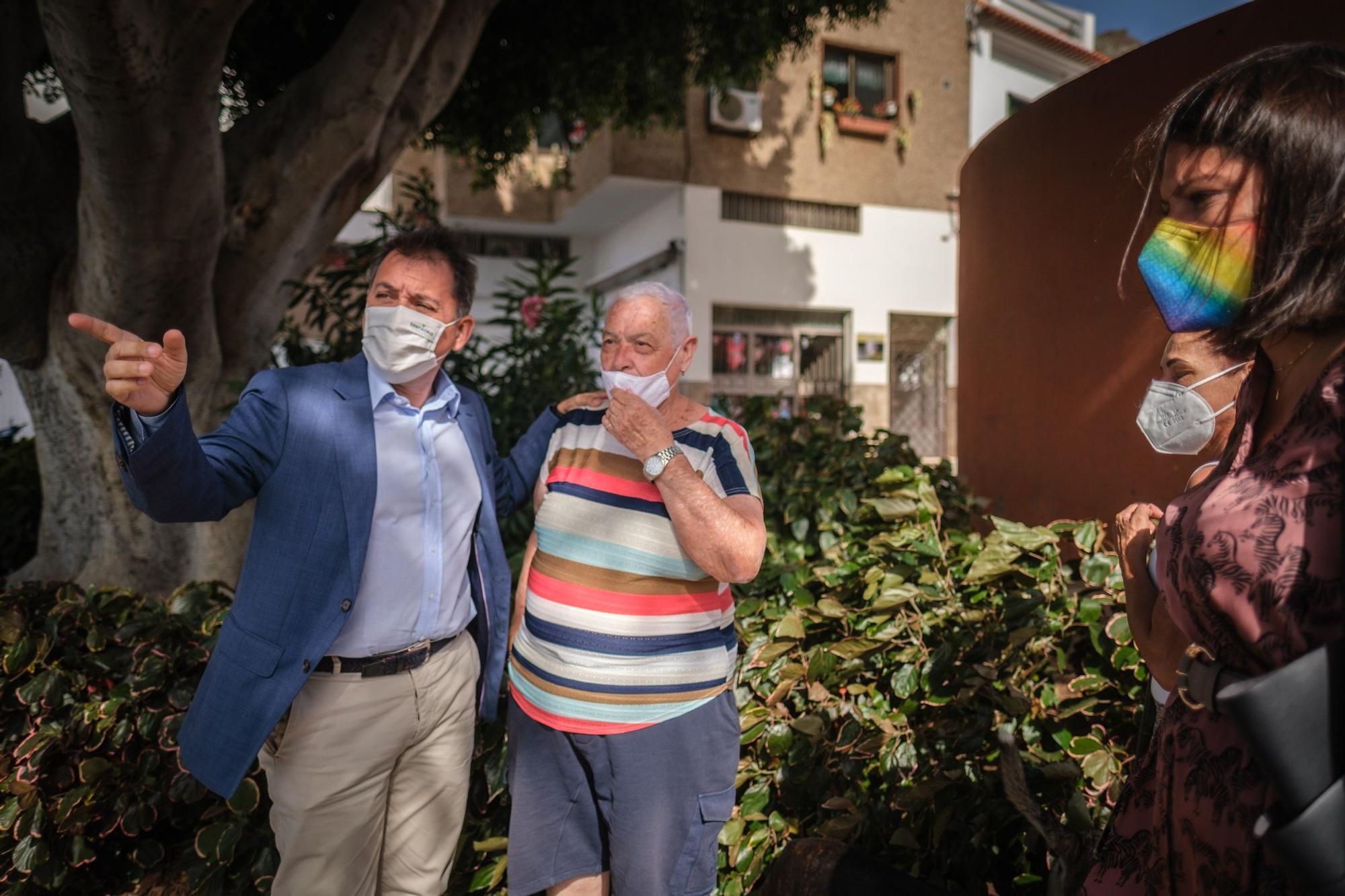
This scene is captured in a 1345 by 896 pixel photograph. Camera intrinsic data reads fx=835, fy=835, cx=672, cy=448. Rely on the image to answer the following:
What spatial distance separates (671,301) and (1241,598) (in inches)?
57.5

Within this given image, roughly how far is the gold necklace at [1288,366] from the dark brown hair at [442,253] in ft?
5.94

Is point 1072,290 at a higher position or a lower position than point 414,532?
higher

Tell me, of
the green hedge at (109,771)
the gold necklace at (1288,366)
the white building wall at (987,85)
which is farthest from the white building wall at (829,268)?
the gold necklace at (1288,366)

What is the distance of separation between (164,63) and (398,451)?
1.92 metres

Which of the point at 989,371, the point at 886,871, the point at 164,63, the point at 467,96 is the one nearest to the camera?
the point at 886,871

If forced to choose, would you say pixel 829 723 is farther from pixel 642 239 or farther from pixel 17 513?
pixel 642 239

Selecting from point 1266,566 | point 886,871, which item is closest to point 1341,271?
point 1266,566

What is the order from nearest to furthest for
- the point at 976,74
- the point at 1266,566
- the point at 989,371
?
the point at 1266,566, the point at 989,371, the point at 976,74

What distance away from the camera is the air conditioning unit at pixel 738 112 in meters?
14.3

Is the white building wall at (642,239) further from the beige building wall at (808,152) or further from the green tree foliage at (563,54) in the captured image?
the green tree foliage at (563,54)

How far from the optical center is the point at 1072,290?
3.49m

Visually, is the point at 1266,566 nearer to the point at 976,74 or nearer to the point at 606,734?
the point at 606,734

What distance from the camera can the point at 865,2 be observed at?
21.2ft

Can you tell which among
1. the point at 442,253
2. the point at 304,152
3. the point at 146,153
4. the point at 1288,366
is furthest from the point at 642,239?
the point at 1288,366
